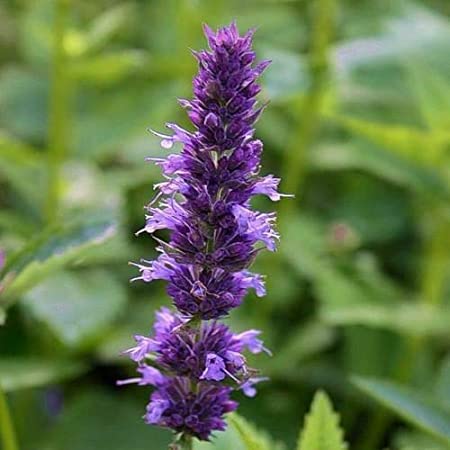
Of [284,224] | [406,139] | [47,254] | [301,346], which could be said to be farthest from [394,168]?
[47,254]

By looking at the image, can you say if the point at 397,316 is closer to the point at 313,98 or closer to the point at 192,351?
the point at 313,98

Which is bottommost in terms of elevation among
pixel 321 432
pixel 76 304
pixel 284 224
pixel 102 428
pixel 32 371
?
pixel 321 432

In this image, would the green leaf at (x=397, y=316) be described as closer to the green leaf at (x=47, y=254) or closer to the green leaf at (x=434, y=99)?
the green leaf at (x=434, y=99)

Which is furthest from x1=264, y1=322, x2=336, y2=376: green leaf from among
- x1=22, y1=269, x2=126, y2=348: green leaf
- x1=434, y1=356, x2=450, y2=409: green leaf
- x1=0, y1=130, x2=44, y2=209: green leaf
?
x1=0, y1=130, x2=44, y2=209: green leaf

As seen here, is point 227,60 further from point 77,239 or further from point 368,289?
point 368,289

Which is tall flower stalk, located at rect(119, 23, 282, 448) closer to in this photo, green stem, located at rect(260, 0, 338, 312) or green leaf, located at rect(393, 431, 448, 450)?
green leaf, located at rect(393, 431, 448, 450)
